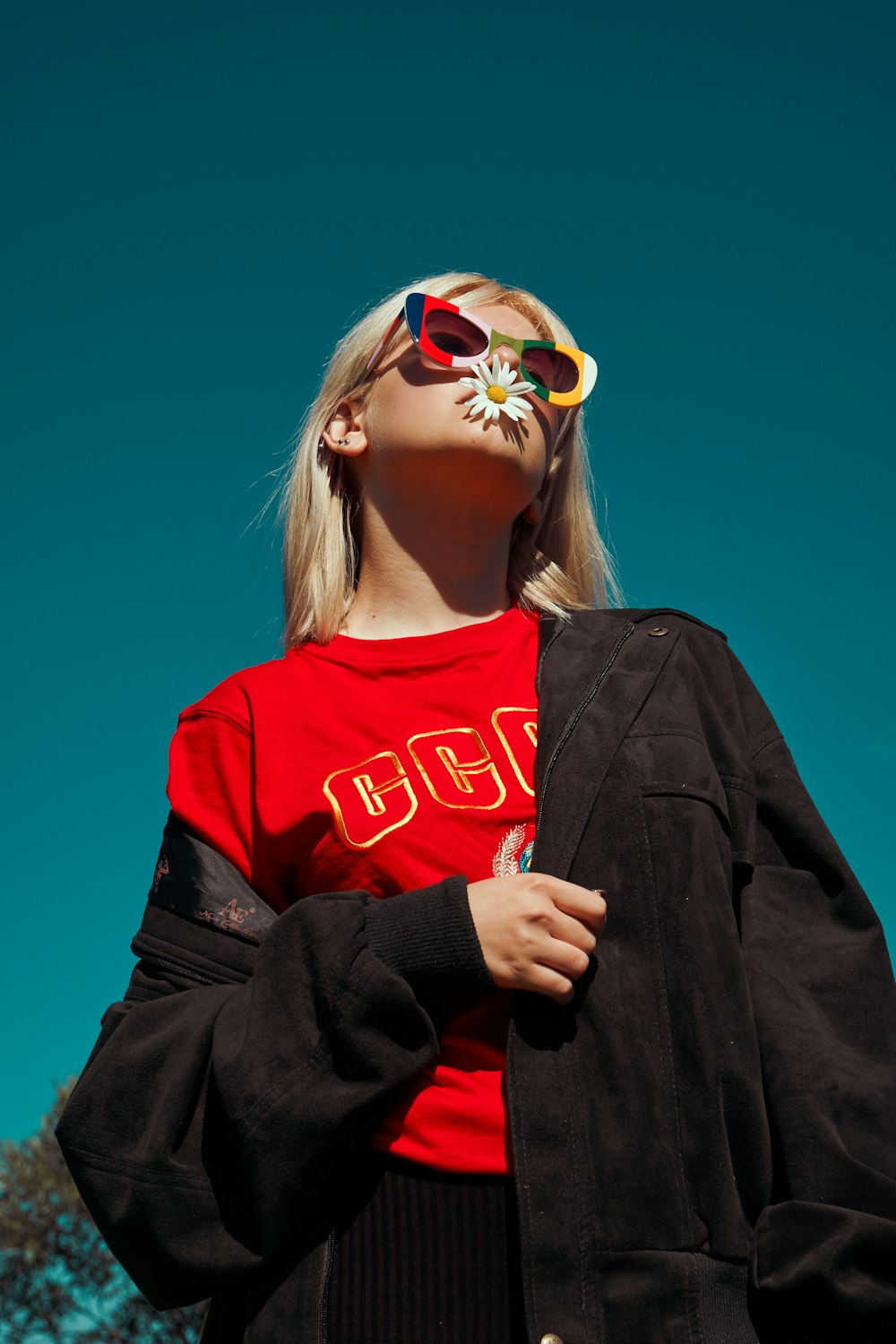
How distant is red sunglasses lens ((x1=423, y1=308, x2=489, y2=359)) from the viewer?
3.12 m

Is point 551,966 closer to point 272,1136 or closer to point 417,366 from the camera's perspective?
point 272,1136

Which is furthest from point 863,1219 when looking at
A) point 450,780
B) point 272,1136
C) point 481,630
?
point 481,630

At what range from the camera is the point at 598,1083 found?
2.13 meters

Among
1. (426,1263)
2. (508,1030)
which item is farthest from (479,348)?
(426,1263)

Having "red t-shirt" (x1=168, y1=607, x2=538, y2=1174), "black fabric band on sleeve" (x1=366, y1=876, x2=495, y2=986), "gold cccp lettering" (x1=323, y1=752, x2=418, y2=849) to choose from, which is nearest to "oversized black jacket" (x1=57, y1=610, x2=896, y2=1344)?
"black fabric band on sleeve" (x1=366, y1=876, x2=495, y2=986)

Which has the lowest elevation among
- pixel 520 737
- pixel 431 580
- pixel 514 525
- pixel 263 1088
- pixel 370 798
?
pixel 263 1088

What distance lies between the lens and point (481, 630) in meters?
3.08

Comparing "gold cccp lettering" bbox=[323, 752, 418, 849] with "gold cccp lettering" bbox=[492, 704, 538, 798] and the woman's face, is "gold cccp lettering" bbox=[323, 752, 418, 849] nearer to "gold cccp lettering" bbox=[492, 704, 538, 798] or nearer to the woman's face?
"gold cccp lettering" bbox=[492, 704, 538, 798]

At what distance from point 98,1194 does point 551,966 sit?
32.7 inches

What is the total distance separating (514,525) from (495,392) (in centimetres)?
58

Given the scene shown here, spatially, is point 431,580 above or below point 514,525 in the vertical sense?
below

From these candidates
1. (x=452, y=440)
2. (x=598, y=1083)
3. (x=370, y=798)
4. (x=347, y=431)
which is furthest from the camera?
(x=347, y=431)

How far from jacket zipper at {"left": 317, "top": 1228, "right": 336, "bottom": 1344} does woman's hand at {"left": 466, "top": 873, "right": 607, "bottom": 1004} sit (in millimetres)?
499

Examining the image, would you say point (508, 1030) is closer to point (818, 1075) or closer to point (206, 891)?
point (818, 1075)
